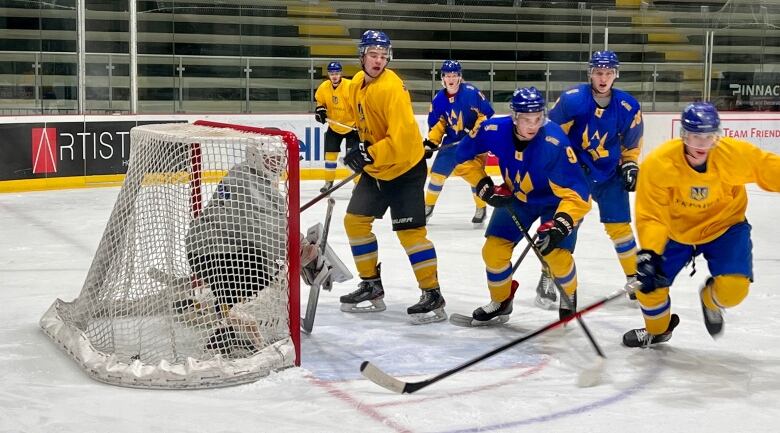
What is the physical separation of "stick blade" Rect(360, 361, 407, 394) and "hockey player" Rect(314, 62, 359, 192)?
5.47 meters

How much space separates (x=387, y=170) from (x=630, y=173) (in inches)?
44.0

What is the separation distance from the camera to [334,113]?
8828 mm

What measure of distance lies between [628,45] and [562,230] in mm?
7586

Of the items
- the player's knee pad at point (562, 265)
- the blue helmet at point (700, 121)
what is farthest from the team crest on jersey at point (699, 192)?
the player's knee pad at point (562, 265)

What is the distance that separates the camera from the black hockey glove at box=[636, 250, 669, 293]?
338 centimetres

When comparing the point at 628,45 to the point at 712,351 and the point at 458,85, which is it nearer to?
the point at 458,85

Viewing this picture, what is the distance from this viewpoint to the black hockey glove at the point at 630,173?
175 inches

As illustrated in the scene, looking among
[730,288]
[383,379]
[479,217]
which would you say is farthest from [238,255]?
[479,217]

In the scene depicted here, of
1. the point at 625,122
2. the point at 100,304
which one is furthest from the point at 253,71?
the point at 100,304

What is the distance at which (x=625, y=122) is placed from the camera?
4555 millimetres

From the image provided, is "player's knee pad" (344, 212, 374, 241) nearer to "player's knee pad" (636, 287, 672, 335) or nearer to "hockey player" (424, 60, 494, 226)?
"player's knee pad" (636, 287, 672, 335)

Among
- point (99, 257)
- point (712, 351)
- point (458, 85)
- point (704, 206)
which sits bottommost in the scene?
point (712, 351)

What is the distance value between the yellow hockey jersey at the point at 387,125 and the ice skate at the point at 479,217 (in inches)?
112

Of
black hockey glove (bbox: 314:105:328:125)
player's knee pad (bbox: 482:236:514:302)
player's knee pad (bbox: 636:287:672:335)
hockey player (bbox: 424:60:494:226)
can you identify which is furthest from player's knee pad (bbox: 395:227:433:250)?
black hockey glove (bbox: 314:105:328:125)
